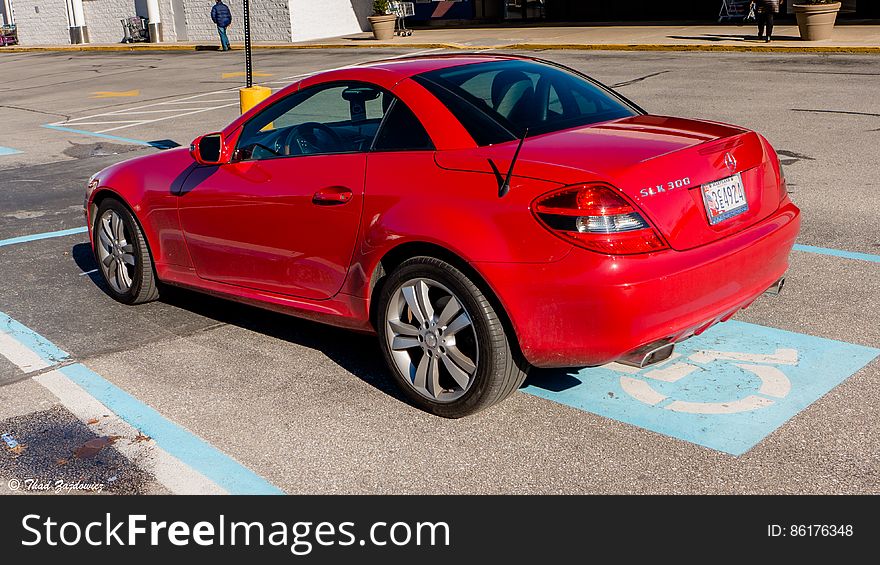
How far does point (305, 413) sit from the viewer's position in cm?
464

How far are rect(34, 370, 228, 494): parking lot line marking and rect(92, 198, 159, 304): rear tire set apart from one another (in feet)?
3.51

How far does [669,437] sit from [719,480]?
0.42 metres

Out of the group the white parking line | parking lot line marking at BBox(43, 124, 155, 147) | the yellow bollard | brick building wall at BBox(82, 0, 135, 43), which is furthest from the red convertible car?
brick building wall at BBox(82, 0, 135, 43)

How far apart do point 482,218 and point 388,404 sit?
3.61 ft

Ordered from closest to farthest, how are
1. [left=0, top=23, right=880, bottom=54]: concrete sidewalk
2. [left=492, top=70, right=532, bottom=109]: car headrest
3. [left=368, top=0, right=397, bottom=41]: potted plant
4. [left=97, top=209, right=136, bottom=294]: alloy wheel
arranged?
[left=492, top=70, right=532, bottom=109]: car headrest
[left=97, top=209, right=136, bottom=294]: alloy wheel
[left=0, top=23, right=880, bottom=54]: concrete sidewalk
[left=368, top=0, right=397, bottom=41]: potted plant

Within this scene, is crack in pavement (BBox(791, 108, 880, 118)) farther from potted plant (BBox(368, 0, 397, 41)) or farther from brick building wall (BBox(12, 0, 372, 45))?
brick building wall (BBox(12, 0, 372, 45))

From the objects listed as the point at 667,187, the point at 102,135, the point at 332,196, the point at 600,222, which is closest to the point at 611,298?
the point at 600,222

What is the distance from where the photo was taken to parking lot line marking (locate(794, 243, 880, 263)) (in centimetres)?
659

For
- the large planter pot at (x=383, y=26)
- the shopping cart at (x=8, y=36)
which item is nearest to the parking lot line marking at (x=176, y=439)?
the large planter pot at (x=383, y=26)

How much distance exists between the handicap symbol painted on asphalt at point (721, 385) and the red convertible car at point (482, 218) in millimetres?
390

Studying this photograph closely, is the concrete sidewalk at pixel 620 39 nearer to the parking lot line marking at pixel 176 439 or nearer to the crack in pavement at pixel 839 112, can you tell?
the crack in pavement at pixel 839 112

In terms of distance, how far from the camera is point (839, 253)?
674cm

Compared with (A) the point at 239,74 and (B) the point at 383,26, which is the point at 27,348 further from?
(B) the point at 383,26
